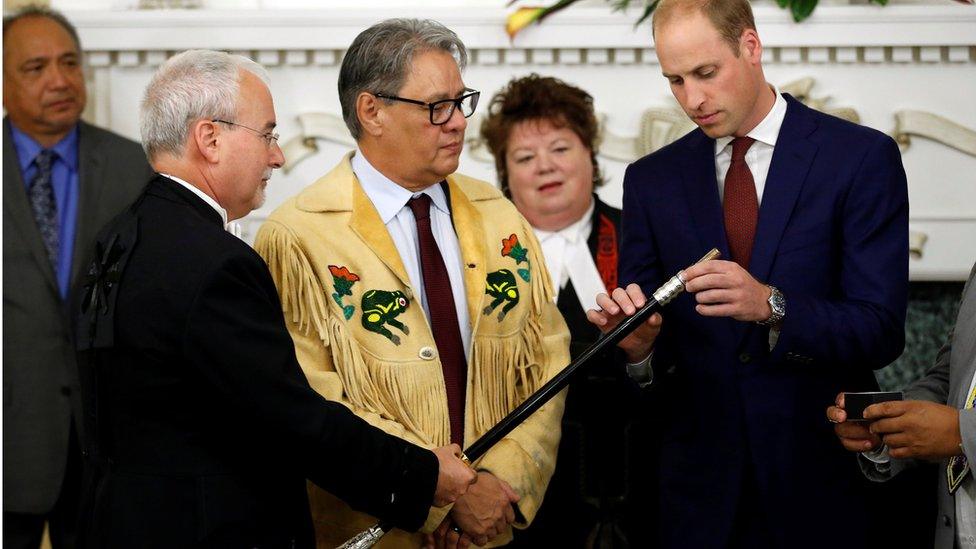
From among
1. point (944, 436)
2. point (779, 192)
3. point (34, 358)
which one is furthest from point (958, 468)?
point (34, 358)

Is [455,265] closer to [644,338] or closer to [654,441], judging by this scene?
[644,338]

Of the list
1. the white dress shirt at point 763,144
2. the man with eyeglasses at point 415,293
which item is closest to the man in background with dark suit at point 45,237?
the man with eyeglasses at point 415,293

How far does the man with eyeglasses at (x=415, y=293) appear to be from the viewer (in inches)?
93.1

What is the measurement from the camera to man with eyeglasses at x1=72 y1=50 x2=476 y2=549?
1935mm

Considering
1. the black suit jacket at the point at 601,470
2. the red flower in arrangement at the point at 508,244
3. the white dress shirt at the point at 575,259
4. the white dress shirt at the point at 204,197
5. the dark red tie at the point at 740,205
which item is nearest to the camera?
the white dress shirt at the point at 204,197

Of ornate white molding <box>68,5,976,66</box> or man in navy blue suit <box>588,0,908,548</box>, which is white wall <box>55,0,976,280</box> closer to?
ornate white molding <box>68,5,976,66</box>

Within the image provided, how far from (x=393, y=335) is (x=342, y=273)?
0.15m

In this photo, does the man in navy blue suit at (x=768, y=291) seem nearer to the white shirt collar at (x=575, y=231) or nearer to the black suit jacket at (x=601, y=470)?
the black suit jacket at (x=601, y=470)

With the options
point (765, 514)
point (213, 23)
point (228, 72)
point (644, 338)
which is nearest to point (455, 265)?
point (644, 338)

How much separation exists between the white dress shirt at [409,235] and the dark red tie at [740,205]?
549mm

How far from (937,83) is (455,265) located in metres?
1.98

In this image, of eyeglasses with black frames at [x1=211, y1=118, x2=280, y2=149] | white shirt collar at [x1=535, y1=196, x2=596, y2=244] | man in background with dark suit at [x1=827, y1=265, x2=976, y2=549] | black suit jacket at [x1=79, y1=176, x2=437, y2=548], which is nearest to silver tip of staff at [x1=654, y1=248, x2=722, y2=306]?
man in background with dark suit at [x1=827, y1=265, x2=976, y2=549]

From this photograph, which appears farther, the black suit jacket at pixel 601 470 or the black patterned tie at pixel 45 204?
the black patterned tie at pixel 45 204

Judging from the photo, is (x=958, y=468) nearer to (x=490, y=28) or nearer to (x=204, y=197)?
(x=204, y=197)
